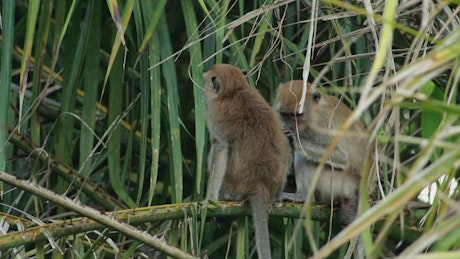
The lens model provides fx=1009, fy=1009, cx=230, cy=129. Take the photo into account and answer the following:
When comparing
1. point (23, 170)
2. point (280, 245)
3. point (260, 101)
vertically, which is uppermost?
point (260, 101)

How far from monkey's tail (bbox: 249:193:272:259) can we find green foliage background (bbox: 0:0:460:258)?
0.27 ft

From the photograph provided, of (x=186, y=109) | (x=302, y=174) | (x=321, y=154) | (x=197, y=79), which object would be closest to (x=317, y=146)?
(x=321, y=154)

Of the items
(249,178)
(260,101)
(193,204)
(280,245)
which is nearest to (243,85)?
(260,101)

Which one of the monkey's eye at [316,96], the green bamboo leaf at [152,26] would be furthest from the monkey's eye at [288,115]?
the green bamboo leaf at [152,26]

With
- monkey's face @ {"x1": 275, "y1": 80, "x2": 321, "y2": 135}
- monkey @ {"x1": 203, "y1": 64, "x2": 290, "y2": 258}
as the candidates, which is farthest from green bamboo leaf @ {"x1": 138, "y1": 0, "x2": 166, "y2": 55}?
monkey's face @ {"x1": 275, "y1": 80, "x2": 321, "y2": 135}

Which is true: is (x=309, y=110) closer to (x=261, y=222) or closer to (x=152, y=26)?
(x=261, y=222)

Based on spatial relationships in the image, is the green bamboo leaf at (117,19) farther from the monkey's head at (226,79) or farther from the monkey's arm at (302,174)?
the monkey's arm at (302,174)

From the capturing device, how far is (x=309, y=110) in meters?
5.94

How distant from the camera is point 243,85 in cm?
554

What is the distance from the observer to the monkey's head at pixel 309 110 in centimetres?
561

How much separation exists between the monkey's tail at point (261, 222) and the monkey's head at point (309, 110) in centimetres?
87

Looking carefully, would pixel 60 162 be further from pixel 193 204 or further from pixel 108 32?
pixel 108 32

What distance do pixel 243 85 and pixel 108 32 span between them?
137 cm

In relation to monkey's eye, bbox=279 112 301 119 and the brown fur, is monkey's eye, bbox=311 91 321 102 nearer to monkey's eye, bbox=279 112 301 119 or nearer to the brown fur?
monkey's eye, bbox=279 112 301 119
